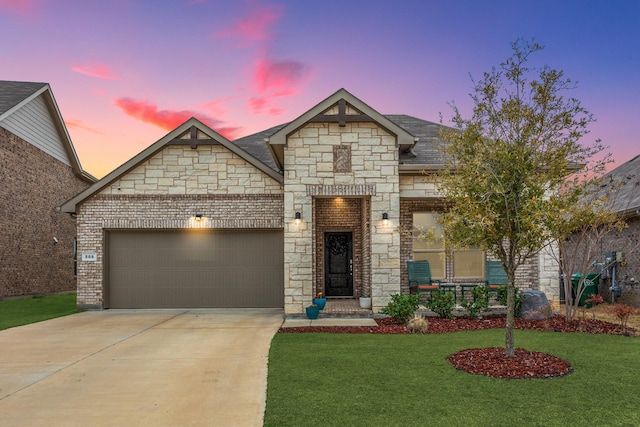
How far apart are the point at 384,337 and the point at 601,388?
3.98 meters

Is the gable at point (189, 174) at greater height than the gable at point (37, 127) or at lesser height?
lesser

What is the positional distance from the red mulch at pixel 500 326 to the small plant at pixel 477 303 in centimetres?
21

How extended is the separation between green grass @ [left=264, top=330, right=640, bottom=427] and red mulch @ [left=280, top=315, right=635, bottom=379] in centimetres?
22

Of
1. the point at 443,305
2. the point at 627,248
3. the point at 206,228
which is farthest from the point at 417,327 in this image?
the point at 627,248

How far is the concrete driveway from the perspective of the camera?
15.1 ft

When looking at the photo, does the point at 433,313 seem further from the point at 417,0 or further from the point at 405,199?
the point at 417,0

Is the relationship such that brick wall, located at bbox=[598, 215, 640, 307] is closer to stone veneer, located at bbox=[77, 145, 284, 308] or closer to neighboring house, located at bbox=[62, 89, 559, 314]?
neighboring house, located at bbox=[62, 89, 559, 314]

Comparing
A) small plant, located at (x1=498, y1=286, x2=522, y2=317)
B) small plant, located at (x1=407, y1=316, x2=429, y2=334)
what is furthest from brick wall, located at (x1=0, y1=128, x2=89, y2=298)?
small plant, located at (x1=498, y1=286, x2=522, y2=317)

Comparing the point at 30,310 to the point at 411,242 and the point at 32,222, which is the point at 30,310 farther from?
the point at 411,242

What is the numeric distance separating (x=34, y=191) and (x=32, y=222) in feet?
4.39

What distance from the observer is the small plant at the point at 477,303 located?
10514 mm

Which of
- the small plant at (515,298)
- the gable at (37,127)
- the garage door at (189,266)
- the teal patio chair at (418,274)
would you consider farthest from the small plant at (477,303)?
the gable at (37,127)

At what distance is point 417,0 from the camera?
13.3 meters

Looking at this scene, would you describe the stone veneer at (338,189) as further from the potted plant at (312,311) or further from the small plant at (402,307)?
the small plant at (402,307)
